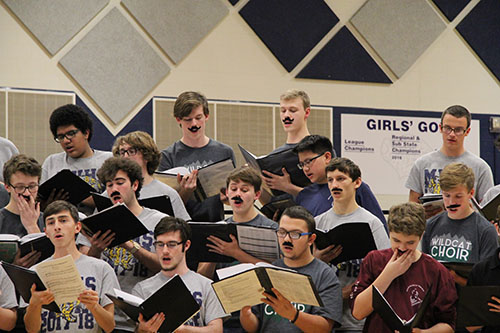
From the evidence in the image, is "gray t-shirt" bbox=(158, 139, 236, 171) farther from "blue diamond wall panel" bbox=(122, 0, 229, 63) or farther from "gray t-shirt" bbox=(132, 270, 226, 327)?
"blue diamond wall panel" bbox=(122, 0, 229, 63)

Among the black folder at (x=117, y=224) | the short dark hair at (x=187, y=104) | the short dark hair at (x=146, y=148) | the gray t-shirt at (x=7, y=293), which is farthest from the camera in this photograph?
the short dark hair at (x=187, y=104)

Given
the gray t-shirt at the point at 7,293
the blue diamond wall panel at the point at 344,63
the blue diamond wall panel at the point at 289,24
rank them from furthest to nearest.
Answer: the blue diamond wall panel at the point at 344,63 < the blue diamond wall panel at the point at 289,24 < the gray t-shirt at the point at 7,293

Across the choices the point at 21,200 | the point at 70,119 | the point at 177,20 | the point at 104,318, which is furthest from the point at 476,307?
the point at 177,20

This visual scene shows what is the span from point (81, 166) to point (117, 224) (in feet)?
3.70

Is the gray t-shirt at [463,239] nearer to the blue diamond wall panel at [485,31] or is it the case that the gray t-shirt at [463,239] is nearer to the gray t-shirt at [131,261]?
the gray t-shirt at [131,261]

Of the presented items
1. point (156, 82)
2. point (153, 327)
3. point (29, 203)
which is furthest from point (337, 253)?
point (156, 82)

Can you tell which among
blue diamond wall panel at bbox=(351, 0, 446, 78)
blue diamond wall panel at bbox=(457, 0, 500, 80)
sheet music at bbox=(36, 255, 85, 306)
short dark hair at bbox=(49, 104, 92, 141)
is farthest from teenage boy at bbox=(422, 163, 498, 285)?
blue diamond wall panel at bbox=(457, 0, 500, 80)

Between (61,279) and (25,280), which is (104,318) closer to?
(61,279)

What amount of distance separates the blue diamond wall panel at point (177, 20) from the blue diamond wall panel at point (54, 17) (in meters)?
0.44

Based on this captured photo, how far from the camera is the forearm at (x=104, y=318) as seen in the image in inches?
146

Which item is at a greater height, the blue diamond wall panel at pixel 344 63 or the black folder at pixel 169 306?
the blue diamond wall panel at pixel 344 63

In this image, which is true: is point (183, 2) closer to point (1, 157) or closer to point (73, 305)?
point (1, 157)

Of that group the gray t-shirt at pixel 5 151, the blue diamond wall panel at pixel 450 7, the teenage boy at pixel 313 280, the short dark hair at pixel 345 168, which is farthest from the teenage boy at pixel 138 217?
the blue diamond wall panel at pixel 450 7

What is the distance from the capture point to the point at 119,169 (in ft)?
14.3
